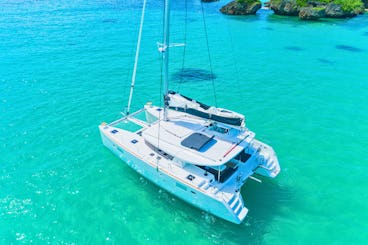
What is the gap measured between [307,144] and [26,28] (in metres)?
45.5

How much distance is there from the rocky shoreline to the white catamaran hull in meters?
52.2

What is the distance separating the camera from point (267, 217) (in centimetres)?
1577

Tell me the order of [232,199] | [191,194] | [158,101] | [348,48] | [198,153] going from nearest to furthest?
1. [232,199]
2. [191,194]
3. [198,153]
4. [158,101]
5. [348,48]

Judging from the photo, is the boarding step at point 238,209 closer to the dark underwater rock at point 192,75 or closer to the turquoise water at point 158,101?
the turquoise water at point 158,101

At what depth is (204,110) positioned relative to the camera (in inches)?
671

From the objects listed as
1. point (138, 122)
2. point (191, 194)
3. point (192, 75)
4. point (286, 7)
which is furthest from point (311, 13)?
point (191, 194)

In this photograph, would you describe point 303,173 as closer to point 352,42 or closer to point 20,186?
point 20,186

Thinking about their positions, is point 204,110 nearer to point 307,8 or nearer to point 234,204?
point 234,204

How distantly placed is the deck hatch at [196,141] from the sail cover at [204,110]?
132cm

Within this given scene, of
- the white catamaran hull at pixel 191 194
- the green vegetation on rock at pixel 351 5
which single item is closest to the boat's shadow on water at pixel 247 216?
the white catamaran hull at pixel 191 194

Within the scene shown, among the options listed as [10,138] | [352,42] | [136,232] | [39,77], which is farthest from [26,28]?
[352,42]

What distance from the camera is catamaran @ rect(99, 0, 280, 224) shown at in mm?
14578

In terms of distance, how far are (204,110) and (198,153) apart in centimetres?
303

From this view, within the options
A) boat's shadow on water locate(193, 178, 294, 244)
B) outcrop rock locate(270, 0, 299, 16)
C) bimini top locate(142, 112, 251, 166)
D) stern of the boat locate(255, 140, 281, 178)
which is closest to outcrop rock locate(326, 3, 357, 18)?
outcrop rock locate(270, 0, 299, 16)
